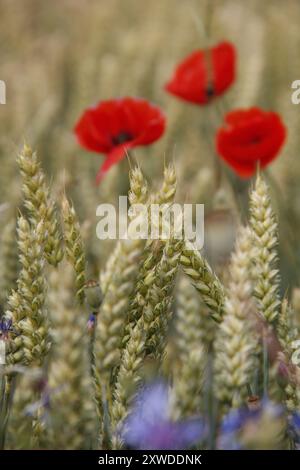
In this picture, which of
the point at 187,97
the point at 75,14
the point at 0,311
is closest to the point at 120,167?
the point at 187,97

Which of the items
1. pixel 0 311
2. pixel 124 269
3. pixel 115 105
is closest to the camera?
pixel 124 269

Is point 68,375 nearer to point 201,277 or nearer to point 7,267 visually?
point 201,277

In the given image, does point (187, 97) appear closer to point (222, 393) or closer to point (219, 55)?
point (219, 55)

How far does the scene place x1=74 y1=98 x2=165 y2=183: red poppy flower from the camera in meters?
1.29

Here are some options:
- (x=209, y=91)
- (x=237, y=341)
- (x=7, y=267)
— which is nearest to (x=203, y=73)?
(x=209, y=91)

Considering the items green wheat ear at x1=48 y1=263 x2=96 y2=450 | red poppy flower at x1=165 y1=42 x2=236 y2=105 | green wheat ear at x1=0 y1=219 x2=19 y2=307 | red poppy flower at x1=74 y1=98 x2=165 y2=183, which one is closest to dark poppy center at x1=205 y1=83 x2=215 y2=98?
red poppy flower at x1=165 y1=42 x2=236 y2=105

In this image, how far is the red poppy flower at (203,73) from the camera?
1.43 meters

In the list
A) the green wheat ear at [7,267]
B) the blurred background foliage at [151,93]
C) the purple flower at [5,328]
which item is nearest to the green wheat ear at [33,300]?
the purple flower at [5,328]

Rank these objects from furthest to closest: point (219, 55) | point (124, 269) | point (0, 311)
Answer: point (219, 55) < point (0, 311) < point (124, 269)

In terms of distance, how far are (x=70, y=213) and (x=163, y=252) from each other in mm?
106

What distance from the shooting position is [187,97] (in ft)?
4.83

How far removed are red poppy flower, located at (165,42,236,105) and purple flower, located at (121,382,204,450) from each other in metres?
0.81

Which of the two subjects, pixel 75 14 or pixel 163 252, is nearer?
pixel 163 252

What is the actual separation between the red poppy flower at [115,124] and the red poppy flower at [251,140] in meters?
0.13
